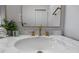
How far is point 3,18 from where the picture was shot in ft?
4.69

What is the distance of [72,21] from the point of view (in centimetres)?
139

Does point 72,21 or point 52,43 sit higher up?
point 72,21

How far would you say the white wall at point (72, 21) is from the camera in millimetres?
1331

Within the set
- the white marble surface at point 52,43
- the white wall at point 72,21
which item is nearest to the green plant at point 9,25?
the white marble surface at point 52,43

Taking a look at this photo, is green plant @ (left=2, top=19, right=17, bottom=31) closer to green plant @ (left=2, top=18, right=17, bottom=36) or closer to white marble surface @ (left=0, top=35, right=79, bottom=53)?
green plant @ (left=2, top=18, right=17, bottom=36)

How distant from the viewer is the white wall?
1.33 meters

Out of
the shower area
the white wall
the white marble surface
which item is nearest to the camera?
the white marble surface

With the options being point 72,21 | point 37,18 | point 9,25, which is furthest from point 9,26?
point 72,21

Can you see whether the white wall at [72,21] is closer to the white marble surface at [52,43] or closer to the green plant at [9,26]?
the white marble surface at [52,43]

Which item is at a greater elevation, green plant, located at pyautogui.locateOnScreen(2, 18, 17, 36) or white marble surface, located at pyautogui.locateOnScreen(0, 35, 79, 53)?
green plant, located at pyautogui.locateOnScreen(2, 18, 17, 36)

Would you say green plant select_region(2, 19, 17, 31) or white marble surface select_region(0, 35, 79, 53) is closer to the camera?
white marble surface select_region(0, 35, 79, 53)

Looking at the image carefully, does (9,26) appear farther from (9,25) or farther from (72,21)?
(72,21)

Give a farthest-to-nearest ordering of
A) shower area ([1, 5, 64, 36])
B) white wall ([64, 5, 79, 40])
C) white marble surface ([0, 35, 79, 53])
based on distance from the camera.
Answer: shower area ([1, 5, 64, 36]) → white wall ([64, 5, 79, 40]) → white marble surface ([0, 35, 79, 53])

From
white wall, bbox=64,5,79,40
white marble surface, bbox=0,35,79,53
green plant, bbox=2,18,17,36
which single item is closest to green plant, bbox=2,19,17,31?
green plant, bbox=2,18,17,36
